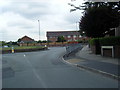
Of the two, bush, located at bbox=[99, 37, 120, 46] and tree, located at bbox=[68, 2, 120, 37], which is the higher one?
tree, located at bbox=[68, 2, 120, 37]

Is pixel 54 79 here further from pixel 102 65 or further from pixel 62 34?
pixel 62 34

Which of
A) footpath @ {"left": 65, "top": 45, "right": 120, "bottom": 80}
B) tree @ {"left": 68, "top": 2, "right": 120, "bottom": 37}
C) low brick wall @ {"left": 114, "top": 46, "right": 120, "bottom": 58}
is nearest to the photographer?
footpath @ {"left": 65, "top": 45, "right": 120, "bottom": 80}

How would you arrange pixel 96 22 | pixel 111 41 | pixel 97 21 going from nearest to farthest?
pixel 111 41 < pixel 97 21 < pixel 96 22

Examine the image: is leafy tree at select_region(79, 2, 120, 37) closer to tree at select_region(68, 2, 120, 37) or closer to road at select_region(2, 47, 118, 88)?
tree at select_region(68, 2, 120, 37)

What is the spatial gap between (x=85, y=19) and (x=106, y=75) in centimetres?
1225

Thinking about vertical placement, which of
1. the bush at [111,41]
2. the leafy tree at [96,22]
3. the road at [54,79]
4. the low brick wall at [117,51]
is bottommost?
the road at [54,79]

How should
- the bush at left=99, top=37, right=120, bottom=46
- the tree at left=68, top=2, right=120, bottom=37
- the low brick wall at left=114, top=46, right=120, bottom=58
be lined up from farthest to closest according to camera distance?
the tree at left=68, top=2, right=120, bottom=37
the bush at left=99, top=37, right=120, bottom=46
the low brick wall at left=114, top=46, right=120, bottom=58

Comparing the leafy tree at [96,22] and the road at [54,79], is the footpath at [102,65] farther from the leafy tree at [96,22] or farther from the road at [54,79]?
the leafy tree at [96,22]

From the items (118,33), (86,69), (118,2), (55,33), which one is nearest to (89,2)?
(118,2)

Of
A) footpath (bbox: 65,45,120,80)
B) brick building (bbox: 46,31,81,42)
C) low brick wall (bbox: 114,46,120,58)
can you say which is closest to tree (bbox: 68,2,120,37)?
low brick wall (bbox: 114,46,120,58)

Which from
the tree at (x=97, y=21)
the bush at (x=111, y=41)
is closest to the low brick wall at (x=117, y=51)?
the bush at (x=111, y=41)

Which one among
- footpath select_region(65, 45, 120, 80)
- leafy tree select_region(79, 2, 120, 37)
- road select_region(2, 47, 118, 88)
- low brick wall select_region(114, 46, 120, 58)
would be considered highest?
leafy tree select_region(79, 2, 120, 37)

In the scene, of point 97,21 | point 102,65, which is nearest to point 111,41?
point 97,21

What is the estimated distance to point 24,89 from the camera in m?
7.04
